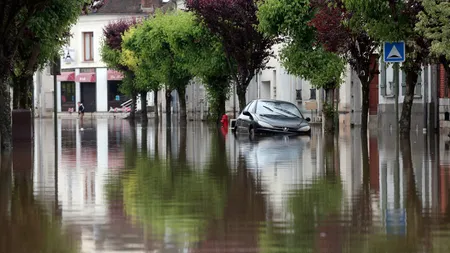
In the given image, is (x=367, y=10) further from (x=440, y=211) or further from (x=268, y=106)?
(x=440, y=211)

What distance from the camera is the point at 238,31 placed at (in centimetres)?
5100

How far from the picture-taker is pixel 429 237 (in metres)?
9.52

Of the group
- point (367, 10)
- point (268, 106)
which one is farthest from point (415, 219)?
point (268, 106)

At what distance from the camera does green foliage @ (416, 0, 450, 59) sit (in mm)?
26406

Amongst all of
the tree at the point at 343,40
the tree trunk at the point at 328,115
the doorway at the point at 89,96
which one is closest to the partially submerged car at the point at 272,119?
the tree at the point at 343,40

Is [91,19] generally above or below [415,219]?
above

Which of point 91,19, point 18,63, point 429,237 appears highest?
point 91,19

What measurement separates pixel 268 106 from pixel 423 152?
50.9 ft

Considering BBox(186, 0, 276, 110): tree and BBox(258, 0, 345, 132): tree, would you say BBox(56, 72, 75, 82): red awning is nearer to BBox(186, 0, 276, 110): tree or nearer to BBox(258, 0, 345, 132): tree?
BBox(186, 0, 276, 110): tree

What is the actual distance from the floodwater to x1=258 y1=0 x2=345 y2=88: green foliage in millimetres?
19851

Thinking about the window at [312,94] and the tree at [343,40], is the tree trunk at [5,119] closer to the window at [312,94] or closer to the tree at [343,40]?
the tree at [343,40]

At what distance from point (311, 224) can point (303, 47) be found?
32.4m

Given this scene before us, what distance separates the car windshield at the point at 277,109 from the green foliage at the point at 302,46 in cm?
272

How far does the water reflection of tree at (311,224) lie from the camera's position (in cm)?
898
